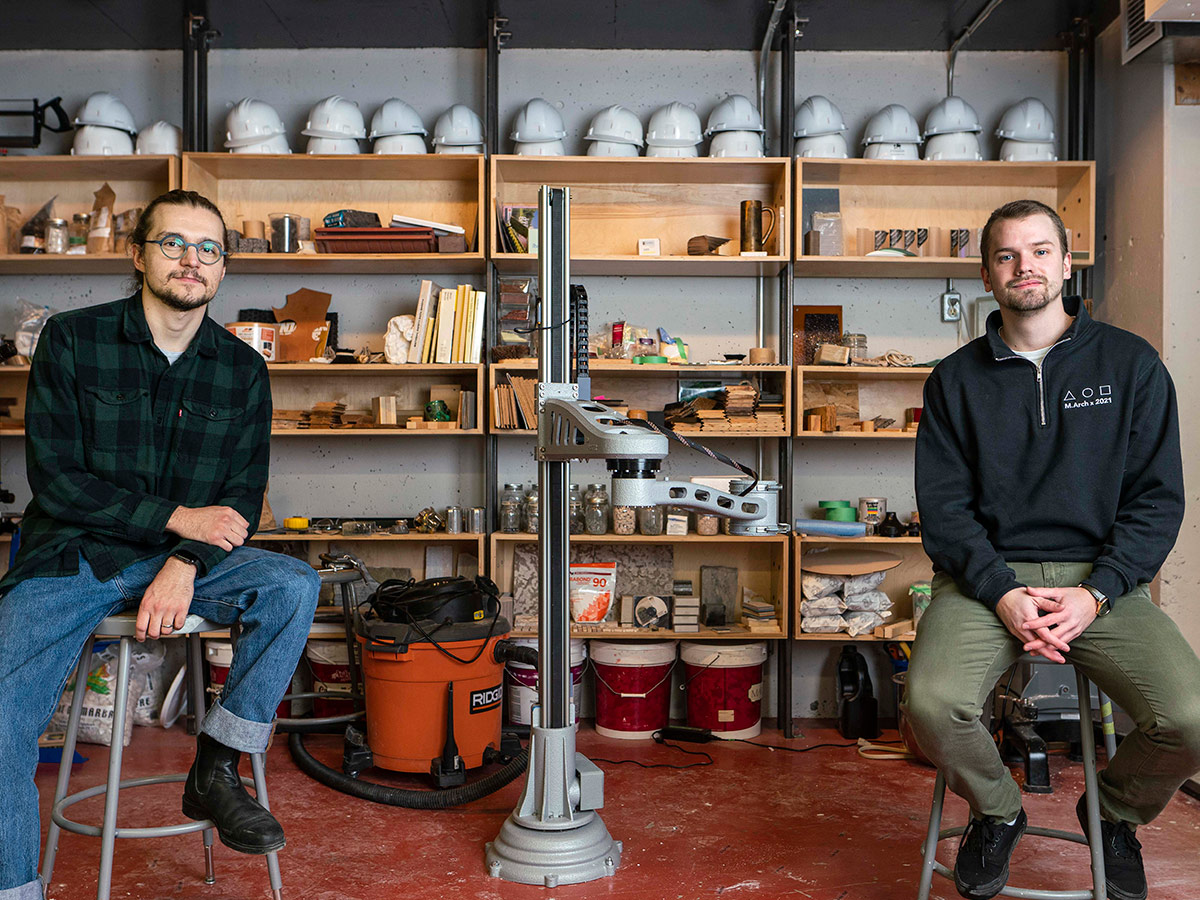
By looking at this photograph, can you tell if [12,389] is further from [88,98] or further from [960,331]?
[960,331]

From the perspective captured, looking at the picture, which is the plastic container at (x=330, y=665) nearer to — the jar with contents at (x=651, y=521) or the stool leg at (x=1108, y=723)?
the jar with contents at (x=651, y=521)

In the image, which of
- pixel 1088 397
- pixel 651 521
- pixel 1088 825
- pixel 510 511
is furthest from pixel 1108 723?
pixel 510 511

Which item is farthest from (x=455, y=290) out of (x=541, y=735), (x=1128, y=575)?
(x=1128, y=575)

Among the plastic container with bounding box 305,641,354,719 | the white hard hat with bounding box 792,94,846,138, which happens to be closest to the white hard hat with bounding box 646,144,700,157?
the white hard hat with bounding box 792,94,846,138

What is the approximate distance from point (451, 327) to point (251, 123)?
115 cm

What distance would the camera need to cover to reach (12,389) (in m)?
4.21

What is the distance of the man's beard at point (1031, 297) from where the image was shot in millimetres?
2244

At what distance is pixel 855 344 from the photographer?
4.13 meters

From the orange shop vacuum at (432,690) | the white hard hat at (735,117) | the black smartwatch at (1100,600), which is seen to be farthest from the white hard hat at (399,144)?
Result: the black smartwatch at (1100,600)

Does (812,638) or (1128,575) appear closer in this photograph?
(1128,575)

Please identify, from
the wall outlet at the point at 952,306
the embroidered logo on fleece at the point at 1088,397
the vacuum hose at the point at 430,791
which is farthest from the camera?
the wall outlet at the point at 952,306

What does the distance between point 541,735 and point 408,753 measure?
92cm

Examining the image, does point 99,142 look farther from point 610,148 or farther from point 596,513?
point 596,513

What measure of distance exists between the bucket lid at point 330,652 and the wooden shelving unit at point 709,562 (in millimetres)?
660
